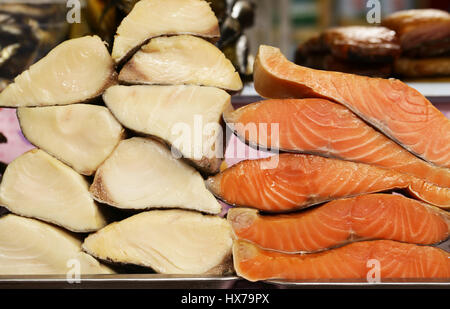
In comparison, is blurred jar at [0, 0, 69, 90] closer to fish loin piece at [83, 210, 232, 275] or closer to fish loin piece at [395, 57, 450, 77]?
fish loin piece at [83, 210, 232, 275]

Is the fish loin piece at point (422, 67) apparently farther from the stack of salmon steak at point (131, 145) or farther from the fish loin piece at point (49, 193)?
the fish loin piece at point (49, 193)

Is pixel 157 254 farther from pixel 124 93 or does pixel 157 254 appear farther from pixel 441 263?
pixel 441 263

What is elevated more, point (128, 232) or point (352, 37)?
point (352, 37)

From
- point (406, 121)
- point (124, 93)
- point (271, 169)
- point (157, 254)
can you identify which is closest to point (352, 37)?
A: point (406, 121)

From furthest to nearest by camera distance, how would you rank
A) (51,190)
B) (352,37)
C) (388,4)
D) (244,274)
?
1. (388,4)
2. (352,37)
3. (51,190)
4. (244,274)

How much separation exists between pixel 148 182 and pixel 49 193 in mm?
348

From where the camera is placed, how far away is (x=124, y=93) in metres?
1.48

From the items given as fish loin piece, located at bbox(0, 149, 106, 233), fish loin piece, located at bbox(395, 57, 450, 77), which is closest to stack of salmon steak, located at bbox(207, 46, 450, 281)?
fish loin piece, located at bbox(0, 149, 106, 233)

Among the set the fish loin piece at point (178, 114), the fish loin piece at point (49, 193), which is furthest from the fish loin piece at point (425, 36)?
the fish loin piece at point (49, 193)

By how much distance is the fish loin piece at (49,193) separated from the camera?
1.51 m

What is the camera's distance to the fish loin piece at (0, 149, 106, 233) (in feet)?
4.95

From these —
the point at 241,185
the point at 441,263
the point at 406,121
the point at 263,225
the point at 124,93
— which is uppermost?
the point at 124,93

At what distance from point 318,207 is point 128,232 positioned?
633mm

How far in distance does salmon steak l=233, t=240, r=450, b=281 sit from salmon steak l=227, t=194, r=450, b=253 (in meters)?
0.03
